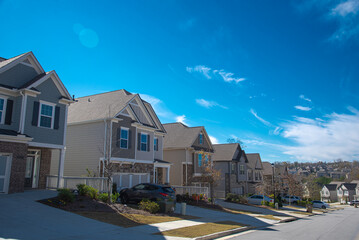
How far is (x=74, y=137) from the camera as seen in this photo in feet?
87.0

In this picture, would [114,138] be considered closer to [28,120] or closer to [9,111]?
[28,120]

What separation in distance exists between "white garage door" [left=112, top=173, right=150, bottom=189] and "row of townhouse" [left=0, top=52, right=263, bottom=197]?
0.28ft

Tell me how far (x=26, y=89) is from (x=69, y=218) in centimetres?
977

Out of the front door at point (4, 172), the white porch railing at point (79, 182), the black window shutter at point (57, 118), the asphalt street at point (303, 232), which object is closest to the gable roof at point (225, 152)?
the asphalt street at point (303, 232)

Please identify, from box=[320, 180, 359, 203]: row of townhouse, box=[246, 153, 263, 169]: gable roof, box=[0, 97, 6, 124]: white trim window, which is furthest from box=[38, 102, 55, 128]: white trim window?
box=[320, 180, 359, 203]: row of townhouse

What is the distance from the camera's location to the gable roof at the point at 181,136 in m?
37.1

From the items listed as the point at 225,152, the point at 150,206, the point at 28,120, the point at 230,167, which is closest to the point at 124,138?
the point at 28,120

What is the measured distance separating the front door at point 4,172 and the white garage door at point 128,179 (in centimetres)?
926

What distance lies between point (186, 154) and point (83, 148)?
13.9m

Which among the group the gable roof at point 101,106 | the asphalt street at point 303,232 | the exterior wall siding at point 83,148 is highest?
the gable roof at point 101,106

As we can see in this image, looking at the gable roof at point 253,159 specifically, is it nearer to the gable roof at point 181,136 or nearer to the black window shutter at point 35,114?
the gable roof at point 181,136

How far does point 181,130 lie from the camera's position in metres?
40.0

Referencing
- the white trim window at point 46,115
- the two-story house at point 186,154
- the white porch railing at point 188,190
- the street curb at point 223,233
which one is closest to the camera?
the street curb at point 223,233

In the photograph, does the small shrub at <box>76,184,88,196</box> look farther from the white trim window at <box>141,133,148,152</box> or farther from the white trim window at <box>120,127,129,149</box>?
the white trim window at <box>141,133,148,152</box>
